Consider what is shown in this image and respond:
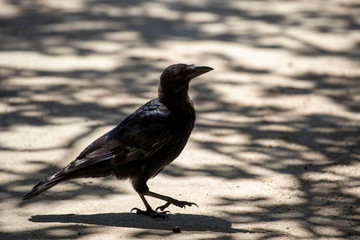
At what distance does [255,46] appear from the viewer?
960 centimetres

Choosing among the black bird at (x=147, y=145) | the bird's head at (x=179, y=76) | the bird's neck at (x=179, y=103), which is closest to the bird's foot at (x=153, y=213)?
the black bird at (x=147, y=145)

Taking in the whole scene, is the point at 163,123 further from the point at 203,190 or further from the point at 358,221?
the point at 358,221

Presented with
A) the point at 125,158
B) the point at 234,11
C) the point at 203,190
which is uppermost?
the point at 234,11

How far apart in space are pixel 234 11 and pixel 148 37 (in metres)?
1.86

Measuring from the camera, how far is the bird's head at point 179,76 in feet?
17.1

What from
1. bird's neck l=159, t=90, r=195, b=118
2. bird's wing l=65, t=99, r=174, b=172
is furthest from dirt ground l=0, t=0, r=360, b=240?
bird's neck l=159, t=90, r=195, b=118

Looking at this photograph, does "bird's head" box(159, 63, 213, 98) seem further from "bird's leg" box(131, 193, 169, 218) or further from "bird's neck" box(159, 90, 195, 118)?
"bird's leg" box(131, 193, 169, 218)

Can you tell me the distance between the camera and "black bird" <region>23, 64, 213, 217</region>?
5.14 metres

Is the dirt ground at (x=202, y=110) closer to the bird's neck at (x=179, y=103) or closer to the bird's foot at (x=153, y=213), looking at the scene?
the bird's foot at (x=153, y=213)

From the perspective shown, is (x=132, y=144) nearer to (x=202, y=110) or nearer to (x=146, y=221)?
(x=146, y=221)

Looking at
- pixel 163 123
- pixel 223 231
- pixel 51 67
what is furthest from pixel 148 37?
pixel 223 231

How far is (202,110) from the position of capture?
780cm

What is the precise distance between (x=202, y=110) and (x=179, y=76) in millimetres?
2593

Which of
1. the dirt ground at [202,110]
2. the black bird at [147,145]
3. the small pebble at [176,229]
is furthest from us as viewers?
the dirt ground at [202,110]
